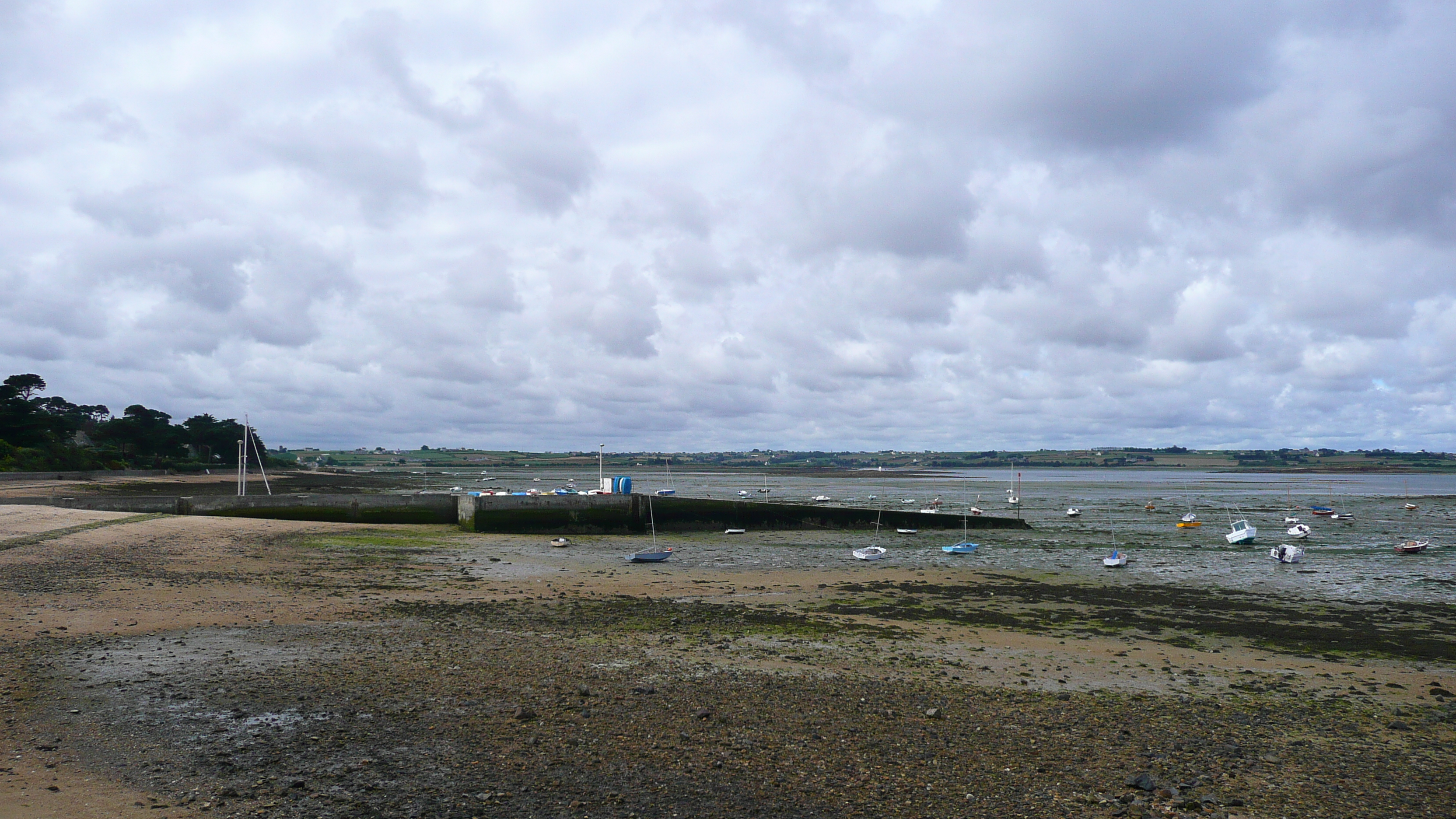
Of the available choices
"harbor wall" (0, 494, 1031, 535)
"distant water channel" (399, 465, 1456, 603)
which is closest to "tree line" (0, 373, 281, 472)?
"harbor wall" (0, 494, 1031, 535)

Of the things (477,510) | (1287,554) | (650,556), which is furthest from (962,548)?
(477,510)

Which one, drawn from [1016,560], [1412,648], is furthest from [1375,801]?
[1016,560]

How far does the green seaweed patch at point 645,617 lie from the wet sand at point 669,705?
4.4 inches

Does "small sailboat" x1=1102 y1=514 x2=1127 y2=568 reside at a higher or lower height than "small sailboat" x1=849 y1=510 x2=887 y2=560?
lower

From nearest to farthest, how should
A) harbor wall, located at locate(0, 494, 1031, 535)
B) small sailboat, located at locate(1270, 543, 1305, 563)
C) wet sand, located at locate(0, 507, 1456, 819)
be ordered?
wet sand, located at locate(0, 507, 1456, 819)
small sailboat, located at locate(1270, 543, 1305, 563)
harbor wall, located at locate(0, 494, 1031, 535)

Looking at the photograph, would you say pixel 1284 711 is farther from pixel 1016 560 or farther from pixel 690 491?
pixel 690 491

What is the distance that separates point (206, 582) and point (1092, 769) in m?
19.6

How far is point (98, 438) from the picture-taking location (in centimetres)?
9825

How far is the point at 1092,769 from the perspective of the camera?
8516 millimetres

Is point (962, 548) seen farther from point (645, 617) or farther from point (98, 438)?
point (98, 438)

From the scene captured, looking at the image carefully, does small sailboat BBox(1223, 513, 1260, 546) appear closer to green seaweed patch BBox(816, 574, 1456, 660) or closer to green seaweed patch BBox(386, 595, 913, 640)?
green seaweed patch BBox(816, 574, 1456, 660)

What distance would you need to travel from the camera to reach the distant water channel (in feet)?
91.6

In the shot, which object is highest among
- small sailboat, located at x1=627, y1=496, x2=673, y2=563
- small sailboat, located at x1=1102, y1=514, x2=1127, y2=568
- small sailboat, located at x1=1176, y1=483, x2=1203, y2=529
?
small sailboat, located at x1=627, y1=496, x2=673, y2=563

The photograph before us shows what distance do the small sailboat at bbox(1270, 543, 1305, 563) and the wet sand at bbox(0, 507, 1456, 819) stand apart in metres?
13.6
